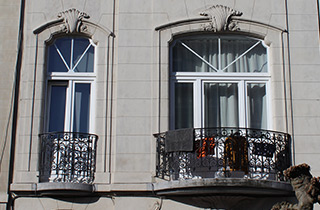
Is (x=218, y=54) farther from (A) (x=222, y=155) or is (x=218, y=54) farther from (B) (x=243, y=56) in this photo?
(A) (x=222, y=155)

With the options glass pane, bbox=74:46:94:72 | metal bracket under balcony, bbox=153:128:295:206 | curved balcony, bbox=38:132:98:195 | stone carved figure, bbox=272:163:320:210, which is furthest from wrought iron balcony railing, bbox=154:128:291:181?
stone carved figure, bbox=272:163:320:210

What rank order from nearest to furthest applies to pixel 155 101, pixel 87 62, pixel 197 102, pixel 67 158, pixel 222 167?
pixel 222 167
pixel 67 158
pixel 155 101
pixel 197 102
pixel 87 62

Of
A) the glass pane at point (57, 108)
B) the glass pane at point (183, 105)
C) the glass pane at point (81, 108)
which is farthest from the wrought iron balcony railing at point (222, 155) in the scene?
the glass pane at point (57, 108)

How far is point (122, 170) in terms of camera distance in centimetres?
1389

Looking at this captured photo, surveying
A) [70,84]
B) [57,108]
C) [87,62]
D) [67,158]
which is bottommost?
[67,158]

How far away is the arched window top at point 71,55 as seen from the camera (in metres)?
15.1

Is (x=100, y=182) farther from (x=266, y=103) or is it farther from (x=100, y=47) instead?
(x=266, y=103)

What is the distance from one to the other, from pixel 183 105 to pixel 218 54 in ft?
5.08

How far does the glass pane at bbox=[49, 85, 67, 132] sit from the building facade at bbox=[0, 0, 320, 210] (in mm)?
24

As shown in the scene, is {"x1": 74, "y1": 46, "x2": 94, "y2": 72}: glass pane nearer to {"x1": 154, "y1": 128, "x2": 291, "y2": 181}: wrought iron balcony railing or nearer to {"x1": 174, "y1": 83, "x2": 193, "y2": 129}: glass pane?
{"x1": 174, "y1": 83, "x2": 193, "y2": 129}: glass pane

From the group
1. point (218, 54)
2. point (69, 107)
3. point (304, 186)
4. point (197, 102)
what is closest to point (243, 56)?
point (218, 54)

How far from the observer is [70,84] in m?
14.9

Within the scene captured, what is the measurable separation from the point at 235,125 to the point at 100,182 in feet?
11.1

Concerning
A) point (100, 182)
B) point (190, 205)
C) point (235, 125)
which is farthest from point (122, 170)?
point (235, 125)
